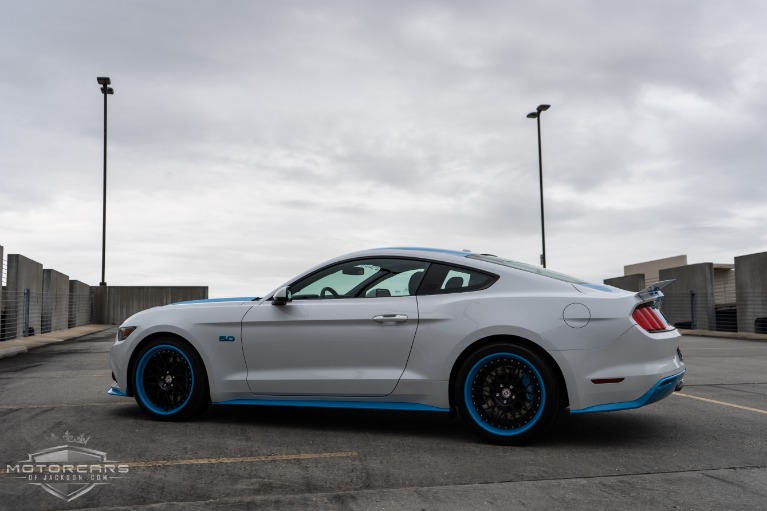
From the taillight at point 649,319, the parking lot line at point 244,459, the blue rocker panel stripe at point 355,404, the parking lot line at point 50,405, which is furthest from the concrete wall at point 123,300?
the taillight at point 649,319

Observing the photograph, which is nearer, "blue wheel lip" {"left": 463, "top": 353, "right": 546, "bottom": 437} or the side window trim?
"blue wheel lip" {"left": 463, "top": 353, "right": 546, "bottom": 437}

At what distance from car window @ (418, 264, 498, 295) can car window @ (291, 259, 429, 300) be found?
0.27ft

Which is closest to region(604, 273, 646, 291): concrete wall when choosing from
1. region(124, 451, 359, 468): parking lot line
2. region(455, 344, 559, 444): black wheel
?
region(455, 344, 559, 444): black wheel

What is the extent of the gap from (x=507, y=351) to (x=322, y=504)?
1914 mm

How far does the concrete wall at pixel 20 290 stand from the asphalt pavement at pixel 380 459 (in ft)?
42.5

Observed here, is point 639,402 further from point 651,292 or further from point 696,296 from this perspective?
point 696,296

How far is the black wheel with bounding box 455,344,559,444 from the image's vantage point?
4.93m

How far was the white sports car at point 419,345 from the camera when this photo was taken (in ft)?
16.3

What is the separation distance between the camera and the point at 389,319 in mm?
5344

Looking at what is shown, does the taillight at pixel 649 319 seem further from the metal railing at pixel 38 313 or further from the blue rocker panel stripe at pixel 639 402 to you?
the metal railing at pixel 38 313

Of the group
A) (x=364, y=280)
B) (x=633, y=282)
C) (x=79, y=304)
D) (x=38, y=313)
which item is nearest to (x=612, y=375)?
(x=364, y=280)

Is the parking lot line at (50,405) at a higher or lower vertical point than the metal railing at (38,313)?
lower

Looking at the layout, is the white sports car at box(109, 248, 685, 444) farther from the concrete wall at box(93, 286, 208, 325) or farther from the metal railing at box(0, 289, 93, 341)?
the concrete wall at box(93, 286, 208, 325)

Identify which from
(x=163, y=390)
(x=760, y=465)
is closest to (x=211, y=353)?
(x=163, y=390)
